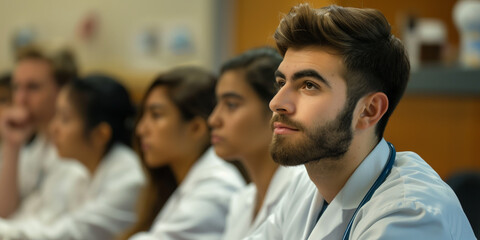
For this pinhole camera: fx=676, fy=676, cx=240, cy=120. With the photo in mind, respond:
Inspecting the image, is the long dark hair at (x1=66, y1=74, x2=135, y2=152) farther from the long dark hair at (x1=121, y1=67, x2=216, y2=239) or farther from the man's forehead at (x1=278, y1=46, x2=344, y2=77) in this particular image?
the man's forehead at (x1=278, y1=46, x2=344, y2=77)

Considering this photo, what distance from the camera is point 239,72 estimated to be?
129cm

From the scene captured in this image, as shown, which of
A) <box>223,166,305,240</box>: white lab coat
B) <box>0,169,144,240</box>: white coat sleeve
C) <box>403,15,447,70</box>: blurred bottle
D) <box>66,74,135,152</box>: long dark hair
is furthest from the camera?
<box>403,15,447,70</box>: blurred bottle

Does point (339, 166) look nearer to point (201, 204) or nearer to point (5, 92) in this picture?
point (201, 204)

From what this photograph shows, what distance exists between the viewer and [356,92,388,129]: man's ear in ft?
2.58

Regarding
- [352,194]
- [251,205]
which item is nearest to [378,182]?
[352,194]

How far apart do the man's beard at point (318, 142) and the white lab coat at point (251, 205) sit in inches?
12.0

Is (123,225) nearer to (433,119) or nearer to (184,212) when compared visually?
(184,212)

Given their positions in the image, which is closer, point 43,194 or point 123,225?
point 123,225

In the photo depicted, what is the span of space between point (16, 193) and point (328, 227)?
4.96 feet

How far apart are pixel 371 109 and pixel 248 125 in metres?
0.51

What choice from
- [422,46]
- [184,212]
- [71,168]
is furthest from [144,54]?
[184,212]

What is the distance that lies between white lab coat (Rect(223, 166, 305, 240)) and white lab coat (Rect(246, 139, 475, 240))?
271mm

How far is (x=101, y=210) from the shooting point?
5.77ft

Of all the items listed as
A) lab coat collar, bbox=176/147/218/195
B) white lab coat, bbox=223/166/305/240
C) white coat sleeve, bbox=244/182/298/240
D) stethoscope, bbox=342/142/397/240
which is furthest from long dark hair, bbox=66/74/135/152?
stethoscope, bbox=342/142/397/240
